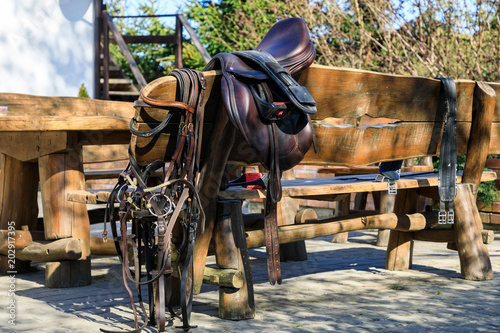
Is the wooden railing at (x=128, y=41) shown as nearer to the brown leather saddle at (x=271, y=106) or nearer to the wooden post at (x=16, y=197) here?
the wooden post at (x=16, y=197)

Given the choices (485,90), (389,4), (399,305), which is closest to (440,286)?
(399,305)

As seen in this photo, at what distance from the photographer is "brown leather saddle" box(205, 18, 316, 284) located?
10.4ft

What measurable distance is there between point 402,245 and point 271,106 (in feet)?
7.96

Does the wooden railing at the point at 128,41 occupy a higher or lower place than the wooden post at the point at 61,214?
higher

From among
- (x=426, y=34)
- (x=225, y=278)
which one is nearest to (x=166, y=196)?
(x=225, y=278)

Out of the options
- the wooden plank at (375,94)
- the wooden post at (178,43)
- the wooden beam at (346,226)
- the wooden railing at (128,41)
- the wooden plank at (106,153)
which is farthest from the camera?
the wooden post at (178,43)

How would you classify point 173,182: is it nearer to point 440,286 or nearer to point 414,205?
point 440,286

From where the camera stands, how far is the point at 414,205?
5238 millimetres

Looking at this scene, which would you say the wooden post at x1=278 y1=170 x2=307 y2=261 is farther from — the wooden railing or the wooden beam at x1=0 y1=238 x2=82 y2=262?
the wooden railing

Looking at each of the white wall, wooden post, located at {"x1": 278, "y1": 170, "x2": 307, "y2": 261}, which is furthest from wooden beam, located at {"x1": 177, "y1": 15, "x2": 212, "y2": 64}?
wooden post, located at {"x1": 278, "y1": 170, "x2": 307, "y2": 261}

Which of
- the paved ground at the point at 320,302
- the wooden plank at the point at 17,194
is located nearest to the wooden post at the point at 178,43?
the paved ground at the point at 320,302

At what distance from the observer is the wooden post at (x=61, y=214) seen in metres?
4.54

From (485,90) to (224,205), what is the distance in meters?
2.08

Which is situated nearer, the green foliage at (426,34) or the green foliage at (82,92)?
the green foliage at (426,34)
